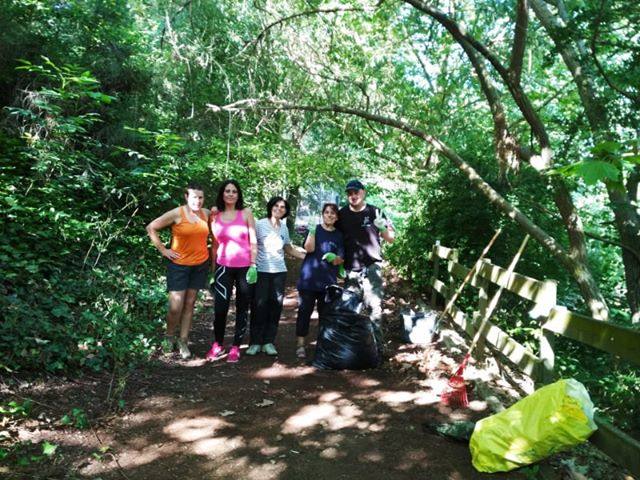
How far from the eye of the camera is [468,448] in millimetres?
3631

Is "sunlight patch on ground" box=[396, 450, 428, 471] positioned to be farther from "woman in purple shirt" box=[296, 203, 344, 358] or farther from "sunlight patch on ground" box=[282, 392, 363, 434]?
"woman in purple shirt" box=[296, 203, 344, 358]

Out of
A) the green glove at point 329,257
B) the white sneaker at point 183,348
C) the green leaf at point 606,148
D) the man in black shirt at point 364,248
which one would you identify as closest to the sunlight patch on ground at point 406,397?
the man in black shirt at point 364,248

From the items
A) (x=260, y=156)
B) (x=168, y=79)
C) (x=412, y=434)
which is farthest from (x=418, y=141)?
(x=412, y=434)

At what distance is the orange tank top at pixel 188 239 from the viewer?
5359 mm

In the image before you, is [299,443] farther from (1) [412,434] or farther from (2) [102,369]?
(2) [102,369]

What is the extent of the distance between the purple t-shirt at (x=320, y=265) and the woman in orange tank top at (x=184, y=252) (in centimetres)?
111

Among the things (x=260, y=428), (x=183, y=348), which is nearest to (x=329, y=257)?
(x=183, y=348)

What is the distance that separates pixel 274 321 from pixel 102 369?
1.90m

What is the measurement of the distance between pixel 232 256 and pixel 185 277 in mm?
535

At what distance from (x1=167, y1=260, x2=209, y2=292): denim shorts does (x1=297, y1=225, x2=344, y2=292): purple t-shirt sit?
1076 millimetres

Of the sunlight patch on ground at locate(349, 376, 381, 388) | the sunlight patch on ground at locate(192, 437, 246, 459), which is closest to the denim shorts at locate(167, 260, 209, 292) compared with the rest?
the sunlight patch on ground at locate(349, 376, 381, 388)

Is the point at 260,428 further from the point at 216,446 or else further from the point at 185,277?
the point at 185,277

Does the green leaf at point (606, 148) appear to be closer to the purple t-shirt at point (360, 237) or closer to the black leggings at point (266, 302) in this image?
the purple t-shirt at point (360, 237)

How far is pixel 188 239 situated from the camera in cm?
539
